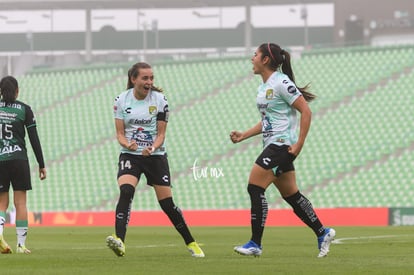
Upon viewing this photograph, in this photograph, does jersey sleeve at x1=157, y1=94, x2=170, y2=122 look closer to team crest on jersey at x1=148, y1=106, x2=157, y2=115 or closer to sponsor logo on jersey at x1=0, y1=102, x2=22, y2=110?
team crest on jersey at x1=148, y1=106, x2=157, y2=115

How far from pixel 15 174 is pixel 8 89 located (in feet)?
3.21

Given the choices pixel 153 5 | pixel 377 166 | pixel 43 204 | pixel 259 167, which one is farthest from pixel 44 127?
pixel 259 167

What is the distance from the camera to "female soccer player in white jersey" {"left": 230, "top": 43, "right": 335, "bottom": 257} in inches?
384

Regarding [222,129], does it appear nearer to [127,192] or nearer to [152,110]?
[152,110]

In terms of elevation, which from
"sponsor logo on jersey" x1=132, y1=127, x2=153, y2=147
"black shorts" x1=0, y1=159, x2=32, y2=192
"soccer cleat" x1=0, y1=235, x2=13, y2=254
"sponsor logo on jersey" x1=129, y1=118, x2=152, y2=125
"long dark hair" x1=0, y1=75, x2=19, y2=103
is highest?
"long dark hair" x1=0, y1=75, x2=19, y2=103

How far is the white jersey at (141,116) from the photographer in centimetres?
1015

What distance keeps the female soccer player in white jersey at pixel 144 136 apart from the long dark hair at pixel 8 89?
1.61m

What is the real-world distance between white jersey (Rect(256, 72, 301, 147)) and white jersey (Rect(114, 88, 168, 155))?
1057 mm

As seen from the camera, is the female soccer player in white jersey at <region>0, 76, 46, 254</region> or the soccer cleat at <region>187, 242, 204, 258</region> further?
the female soccer player in white jersey at <region>0, 76, 46, 254</region>

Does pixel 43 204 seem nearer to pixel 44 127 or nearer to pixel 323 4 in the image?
pixel 44 127

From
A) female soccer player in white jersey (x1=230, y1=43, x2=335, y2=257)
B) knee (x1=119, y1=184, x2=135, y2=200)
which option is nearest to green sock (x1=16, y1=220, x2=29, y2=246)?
knee (x1=119, y1=184, x2=135, y2=200)

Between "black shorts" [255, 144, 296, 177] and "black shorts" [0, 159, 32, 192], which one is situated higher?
"black shorts" [255, 144, 296, 177]

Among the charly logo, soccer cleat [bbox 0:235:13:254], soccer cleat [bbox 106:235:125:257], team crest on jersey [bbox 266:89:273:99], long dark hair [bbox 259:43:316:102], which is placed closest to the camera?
soccer cleat [bbox 106:235:125:257]

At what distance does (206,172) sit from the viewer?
35.5 meters
